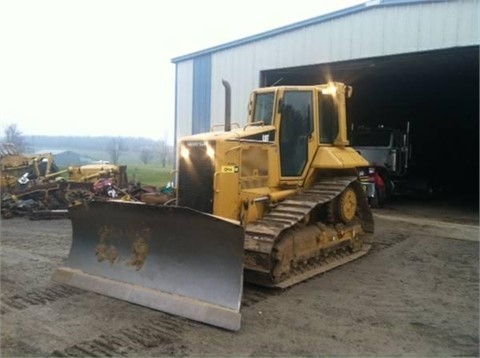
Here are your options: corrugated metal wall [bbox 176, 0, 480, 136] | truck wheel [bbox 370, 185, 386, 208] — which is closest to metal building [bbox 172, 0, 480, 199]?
corrugated metal wall [bbox 176, 0, 480, 136]

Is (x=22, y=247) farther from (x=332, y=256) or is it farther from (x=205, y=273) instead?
(x=332, y=256)

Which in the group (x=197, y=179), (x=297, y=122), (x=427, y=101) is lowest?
(x=197, y=179)

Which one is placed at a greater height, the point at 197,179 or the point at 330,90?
the point at 330,90

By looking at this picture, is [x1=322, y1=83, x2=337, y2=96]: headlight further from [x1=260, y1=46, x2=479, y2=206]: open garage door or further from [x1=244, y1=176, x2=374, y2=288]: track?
[x1=260, y1=46, x2=479, y2=206]: open garage door

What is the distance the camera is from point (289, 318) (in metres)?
4.86

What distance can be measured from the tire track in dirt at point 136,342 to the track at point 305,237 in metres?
1.27

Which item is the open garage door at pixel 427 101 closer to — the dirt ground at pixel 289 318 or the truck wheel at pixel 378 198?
the truck wheel at pixel 378 198

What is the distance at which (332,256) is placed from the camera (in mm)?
7176

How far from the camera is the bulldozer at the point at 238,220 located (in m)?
5.05

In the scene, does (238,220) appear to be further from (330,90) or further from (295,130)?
(330,90)

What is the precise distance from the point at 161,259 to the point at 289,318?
162 centimetres

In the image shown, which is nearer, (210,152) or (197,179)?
(210,152)

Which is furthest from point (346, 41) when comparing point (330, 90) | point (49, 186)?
point (49, 186)

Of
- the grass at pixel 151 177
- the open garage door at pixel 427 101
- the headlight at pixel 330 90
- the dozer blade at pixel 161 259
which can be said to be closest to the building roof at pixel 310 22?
the open garage door at pixel 427 101
